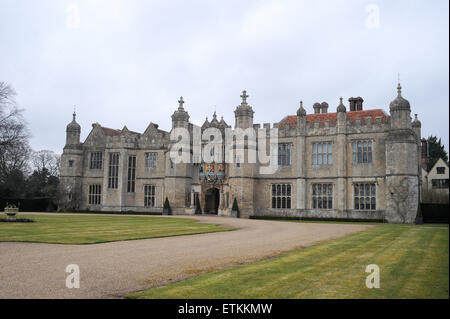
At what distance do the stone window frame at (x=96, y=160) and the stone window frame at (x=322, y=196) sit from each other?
77.2 ft

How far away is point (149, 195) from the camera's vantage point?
138 ft

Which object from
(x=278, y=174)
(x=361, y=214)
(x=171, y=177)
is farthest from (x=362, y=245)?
(x=171, y=177)

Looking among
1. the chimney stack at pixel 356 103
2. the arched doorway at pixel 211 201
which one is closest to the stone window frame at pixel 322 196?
the chimney stack at pixel 356 103

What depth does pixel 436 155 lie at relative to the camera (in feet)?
190

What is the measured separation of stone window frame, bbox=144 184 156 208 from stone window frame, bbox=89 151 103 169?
6.19 meters

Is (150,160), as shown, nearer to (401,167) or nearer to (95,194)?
(95,194)

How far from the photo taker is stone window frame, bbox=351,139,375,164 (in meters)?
32.7

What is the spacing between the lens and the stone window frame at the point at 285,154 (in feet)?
118

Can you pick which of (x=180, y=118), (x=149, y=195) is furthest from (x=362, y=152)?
(x=149, y=195)

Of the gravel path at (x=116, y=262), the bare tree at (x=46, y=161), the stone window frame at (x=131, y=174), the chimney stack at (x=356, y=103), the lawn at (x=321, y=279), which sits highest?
the chimney stack at (x=356, y=103)

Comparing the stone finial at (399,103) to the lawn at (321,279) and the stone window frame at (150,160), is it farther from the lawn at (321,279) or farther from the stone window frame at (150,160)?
the stone window frame at (150,160)

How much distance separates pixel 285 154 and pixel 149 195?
15.4 meters

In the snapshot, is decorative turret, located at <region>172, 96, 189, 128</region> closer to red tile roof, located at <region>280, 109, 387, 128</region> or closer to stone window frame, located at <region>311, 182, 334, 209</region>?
red tile roof, located at <region>280, 109, 387, 128</region>
